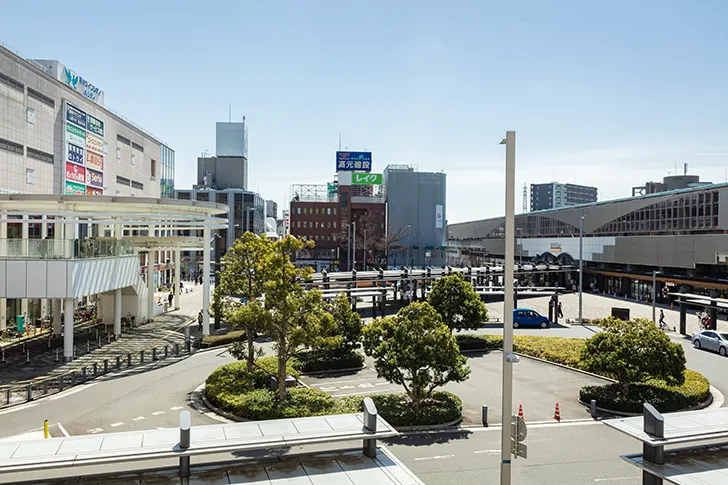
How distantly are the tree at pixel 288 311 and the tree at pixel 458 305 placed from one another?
14.6 m

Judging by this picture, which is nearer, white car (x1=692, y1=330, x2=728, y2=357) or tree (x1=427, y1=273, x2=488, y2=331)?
white car (x1=692, y1=330, x2=728, y2=357)

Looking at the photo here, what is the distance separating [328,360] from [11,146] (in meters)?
28.9

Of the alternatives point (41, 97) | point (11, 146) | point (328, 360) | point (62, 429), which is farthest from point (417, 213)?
point (62, 429)

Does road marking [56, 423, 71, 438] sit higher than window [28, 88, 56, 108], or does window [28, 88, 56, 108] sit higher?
window [28, 88, 56, 108]

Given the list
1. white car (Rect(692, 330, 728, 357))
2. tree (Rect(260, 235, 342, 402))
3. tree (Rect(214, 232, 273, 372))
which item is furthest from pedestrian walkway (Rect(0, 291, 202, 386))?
white car (Rect(692, 330, 728, 357))

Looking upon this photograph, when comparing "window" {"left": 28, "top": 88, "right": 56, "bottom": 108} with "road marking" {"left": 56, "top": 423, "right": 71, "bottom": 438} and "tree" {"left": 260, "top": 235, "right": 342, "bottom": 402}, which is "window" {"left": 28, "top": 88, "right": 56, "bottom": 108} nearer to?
"road marking" {"left": 56, "top": 423, "right": 71, "bottom": 438}

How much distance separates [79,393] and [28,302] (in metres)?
23.6

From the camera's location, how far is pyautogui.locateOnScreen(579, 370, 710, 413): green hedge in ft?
71.1

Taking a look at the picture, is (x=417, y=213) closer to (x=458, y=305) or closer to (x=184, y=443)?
(x=458, y=305)

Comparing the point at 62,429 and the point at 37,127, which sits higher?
the point at 37,127

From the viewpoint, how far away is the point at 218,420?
66.9ft

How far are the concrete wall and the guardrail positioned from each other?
15126 mm

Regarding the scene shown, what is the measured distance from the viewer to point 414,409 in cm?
2017

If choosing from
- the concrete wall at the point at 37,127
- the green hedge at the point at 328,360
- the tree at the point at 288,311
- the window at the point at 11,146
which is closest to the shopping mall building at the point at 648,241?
the green hedge at the point at 328,360
